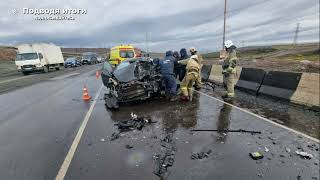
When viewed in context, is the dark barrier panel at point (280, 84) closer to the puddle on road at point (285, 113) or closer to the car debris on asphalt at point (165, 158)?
the puddle on road at point (285, 113)

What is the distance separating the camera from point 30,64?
30.6m

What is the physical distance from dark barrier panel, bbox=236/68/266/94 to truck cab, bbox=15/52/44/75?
2428 cm

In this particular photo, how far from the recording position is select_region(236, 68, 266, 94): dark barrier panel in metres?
11.9

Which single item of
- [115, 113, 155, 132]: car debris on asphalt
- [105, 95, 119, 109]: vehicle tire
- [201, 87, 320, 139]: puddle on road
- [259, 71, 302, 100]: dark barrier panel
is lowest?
[115, 113, 155, 132]: car debris on asphalt

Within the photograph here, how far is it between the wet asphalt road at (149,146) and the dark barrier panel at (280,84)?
242 centimetres

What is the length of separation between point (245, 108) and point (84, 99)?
6.33 meters

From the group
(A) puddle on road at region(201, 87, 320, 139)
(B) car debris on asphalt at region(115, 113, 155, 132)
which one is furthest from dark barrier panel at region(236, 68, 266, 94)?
(B) car debris on asphalt at region(115, 113, 155, 132)

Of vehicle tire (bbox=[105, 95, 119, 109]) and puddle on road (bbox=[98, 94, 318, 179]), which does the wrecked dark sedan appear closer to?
vehicle tire (bbox=[105, 95, 119, 109])

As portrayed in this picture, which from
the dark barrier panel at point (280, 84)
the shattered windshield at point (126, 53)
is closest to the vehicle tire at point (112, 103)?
the dark barrier panel at point (280, 84)

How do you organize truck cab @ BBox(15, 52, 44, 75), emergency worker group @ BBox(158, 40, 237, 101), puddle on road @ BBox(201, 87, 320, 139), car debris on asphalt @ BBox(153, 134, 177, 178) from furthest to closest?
truck cab @ BBox(15, 52, 44, 75) → emergency worker group @ BBox(158, 40, 237, 101) → puddle on road @ BBox(201, 87, 320, 139) → car debris on asphalt @ BBox(153, 134, 177, 178)

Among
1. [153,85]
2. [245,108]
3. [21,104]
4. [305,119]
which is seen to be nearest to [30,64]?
[21,104]

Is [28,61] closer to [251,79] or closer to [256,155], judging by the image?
[251,79]

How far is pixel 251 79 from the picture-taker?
12695mm

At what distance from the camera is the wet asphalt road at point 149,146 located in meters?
4.42
